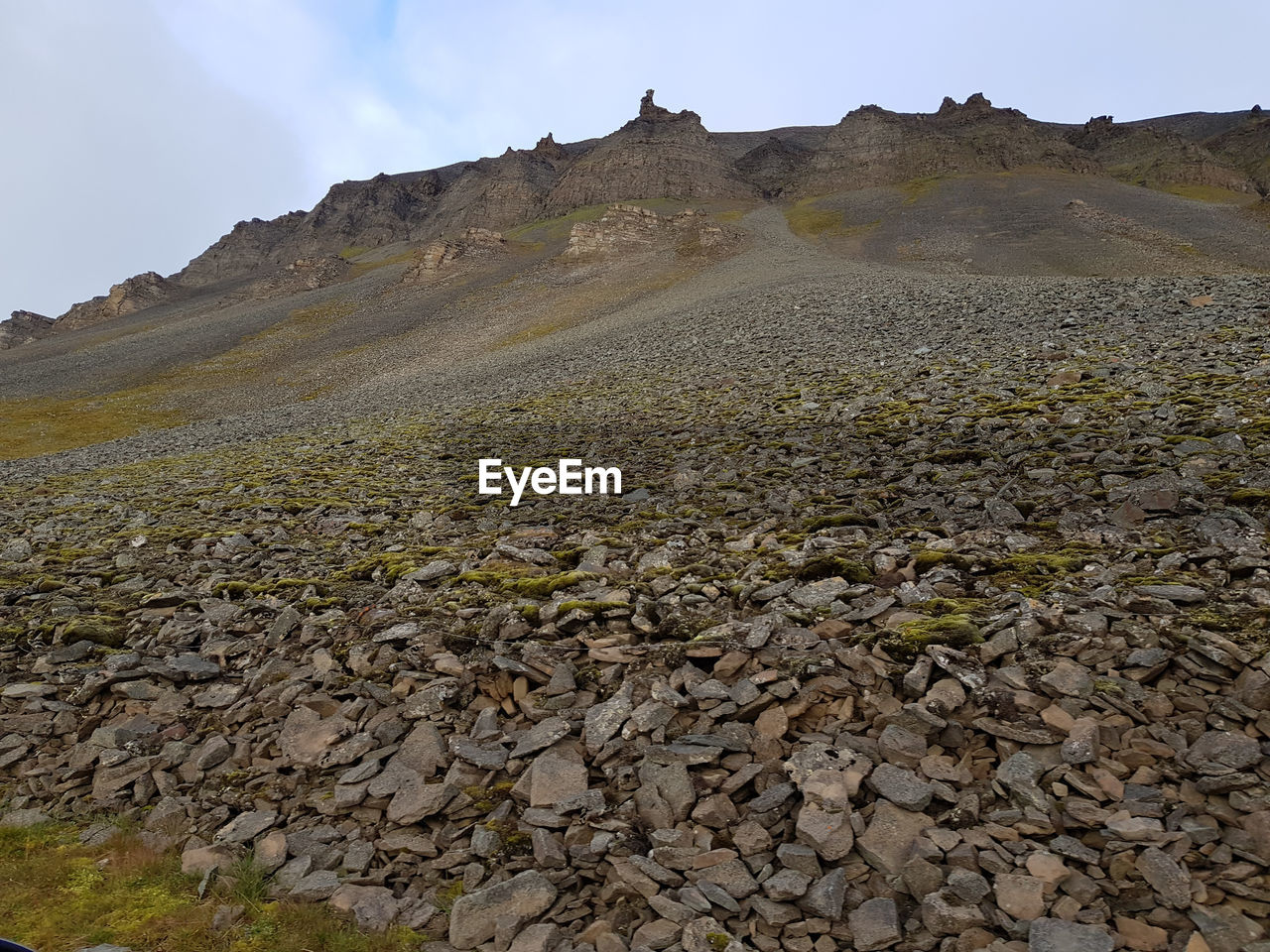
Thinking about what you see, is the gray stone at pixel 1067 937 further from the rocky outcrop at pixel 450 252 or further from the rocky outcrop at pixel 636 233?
the rocky outcrop at pixel 450 252

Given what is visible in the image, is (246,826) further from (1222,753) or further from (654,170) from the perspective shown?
(654,170)

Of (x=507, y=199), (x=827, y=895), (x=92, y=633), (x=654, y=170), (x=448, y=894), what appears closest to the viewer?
(x=827, y=895)

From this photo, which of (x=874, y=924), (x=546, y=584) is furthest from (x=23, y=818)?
(x=874, y=924)

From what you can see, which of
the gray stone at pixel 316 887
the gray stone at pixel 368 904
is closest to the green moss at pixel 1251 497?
the gray stone at pixel 368 904

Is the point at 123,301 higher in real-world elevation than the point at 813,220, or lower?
higher

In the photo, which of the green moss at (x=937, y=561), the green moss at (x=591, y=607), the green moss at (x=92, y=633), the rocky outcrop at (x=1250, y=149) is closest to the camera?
the green moss at (x=937, y=561)

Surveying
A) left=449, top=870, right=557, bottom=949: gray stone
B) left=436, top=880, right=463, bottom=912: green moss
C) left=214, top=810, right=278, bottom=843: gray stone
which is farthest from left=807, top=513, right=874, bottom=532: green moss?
left=214, top=810, right=278, bottom=843: gray stone
